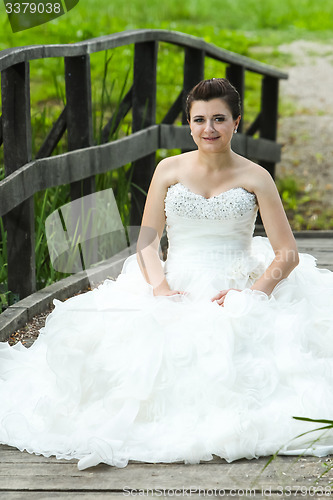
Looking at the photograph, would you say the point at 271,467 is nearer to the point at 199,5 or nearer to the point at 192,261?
the point at 192,261

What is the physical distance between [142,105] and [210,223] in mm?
2279

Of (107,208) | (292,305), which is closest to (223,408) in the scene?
(292,305)

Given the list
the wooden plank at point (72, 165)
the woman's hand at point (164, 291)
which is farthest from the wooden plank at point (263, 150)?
the woman's hand at point (164, 291)

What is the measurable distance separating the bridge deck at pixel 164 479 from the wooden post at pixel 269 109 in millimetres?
5345

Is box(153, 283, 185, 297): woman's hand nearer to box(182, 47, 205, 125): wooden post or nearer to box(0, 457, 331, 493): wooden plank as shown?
box(0, 457, 331, 493): wooden plank

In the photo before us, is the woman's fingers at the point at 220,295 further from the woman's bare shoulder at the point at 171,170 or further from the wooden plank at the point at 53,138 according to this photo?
the wooden plank at the point at 53,138

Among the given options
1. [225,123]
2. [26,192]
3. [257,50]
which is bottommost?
[257,50]

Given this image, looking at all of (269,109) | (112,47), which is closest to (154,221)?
(112,47)

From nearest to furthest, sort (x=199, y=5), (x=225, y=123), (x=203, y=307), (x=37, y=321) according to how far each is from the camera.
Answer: (x=203, y=307)
(x=225, y=123)
(x=37, y=321)
(x=199, y=5)

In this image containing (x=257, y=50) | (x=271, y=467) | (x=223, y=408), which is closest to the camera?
(x=271, y=467)

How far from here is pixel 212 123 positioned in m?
2.99

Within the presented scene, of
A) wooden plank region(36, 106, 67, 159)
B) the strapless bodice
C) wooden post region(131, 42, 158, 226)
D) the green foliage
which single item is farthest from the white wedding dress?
the green foliage

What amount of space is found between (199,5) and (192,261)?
12.2 m

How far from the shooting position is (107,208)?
4.59 m
